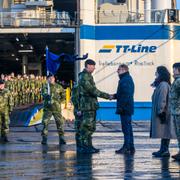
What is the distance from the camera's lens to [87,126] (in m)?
13.6

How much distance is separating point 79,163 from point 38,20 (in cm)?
2527

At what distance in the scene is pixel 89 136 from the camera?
13.8 metres

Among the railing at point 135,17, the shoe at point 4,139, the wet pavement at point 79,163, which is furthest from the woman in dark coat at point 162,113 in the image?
the railing at point 135,17

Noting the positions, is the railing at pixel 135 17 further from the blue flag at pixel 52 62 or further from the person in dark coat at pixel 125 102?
the person in dark coat at pixel 125 102

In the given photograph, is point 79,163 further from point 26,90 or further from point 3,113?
point 26,90

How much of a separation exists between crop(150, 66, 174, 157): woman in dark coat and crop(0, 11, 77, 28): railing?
75.2ft

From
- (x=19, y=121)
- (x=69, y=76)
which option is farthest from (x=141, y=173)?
(x=69, y=76)

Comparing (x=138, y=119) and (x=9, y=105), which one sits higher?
(x=9, y=105)

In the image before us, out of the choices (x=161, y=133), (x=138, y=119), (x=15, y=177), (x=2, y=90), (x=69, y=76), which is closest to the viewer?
(x=15, y=177)

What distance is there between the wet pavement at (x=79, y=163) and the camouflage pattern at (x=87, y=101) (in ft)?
1.96

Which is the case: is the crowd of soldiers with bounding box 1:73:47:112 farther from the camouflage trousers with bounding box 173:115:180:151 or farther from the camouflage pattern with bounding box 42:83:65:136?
the camouflage trousers with bounding box 173:115:180:151

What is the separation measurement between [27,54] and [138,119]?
19.3 m

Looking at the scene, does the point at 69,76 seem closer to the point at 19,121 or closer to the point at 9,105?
the point at 19,121

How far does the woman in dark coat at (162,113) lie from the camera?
1280 centimetres
